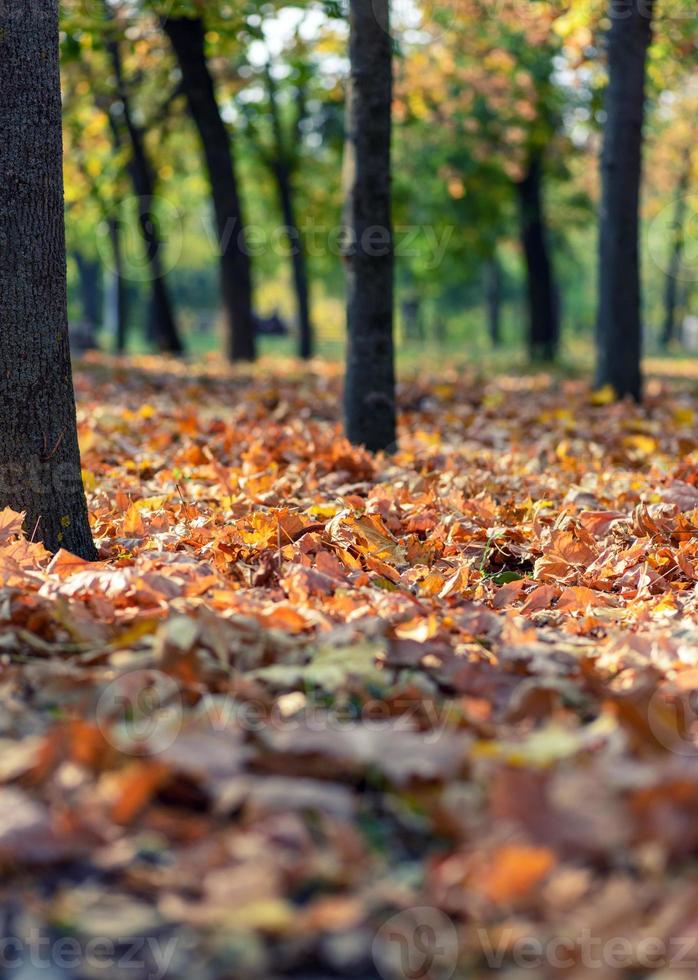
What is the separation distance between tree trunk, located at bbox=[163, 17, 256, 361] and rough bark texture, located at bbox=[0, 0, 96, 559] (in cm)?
934

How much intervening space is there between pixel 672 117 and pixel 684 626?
27.8 m

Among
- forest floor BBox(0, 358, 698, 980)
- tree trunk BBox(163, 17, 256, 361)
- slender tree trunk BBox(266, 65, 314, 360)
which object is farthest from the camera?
slender tree trunk BBox(266, 65, 314, 360)

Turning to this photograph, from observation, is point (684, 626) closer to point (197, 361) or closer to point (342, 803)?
point (342, 803)

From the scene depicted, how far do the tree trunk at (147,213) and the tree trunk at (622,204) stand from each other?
7785 millimetres

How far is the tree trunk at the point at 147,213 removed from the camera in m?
14.6

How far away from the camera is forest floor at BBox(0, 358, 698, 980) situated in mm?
1627

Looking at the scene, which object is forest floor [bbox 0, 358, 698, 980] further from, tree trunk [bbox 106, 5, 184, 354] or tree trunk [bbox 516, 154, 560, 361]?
tree trunk [bbox 516, 154, 560, 361]

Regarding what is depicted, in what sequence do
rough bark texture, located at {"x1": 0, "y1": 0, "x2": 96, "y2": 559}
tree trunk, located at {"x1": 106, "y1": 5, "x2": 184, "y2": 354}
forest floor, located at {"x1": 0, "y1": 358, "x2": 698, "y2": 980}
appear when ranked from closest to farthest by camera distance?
Answer: 1. forest floor, located at {"x1": 0, "y1": 358, "x2": 698, "y2": 980}
2. rough bark texture, located at {"x1": 0, "y1": 0, "x2": 96, "y2": 559}
3. tree trunk, located at {"x1": 106, "y1": 5, "x2": 184, "y2": 354}

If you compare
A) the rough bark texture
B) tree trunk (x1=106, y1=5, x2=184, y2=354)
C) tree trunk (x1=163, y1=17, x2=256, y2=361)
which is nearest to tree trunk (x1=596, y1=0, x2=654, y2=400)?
tree trunk (x1=163, y1=17, x2=256, y2=361)

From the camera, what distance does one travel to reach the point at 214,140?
12555 mm

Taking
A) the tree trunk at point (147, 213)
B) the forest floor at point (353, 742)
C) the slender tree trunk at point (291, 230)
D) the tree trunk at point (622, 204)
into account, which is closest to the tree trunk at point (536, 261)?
the slender tree trunk at point (291, 230)

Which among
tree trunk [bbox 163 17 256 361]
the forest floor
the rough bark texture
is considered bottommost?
the forest floor

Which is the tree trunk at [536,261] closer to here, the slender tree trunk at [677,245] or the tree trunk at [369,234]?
the slender tree trunk at [677,245]

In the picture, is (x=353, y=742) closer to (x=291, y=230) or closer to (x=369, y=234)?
(x=369, y=234)
